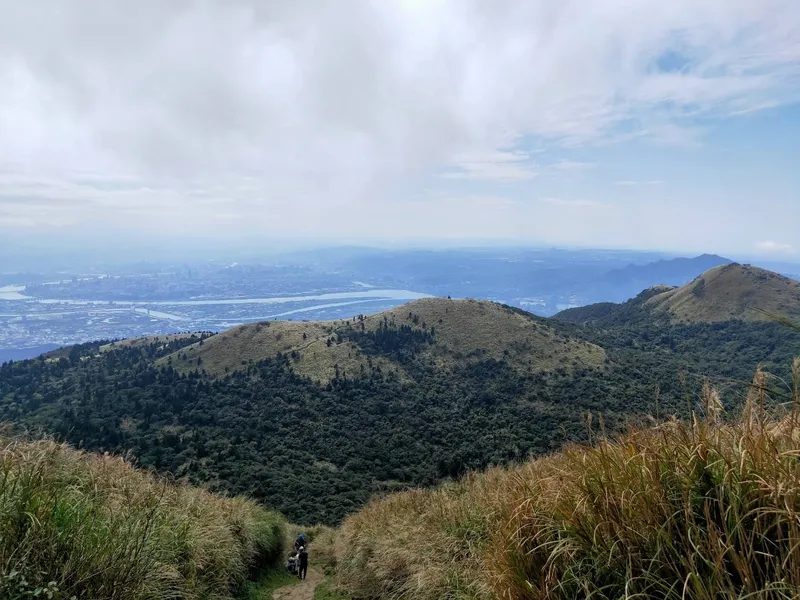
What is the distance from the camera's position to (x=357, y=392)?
173 ft

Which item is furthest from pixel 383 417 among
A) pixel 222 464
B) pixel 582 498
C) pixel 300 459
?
pixel 582 498

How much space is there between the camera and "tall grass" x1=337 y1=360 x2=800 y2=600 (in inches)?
74.9

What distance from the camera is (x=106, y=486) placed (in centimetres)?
516

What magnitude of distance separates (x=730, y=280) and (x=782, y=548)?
10992 centimetres

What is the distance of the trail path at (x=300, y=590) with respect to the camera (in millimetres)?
7891

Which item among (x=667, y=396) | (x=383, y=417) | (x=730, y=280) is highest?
(x=730, y=280)

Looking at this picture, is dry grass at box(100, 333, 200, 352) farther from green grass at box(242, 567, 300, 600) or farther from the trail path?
the trail path

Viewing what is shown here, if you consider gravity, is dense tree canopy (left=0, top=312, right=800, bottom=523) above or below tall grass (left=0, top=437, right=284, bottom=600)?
below

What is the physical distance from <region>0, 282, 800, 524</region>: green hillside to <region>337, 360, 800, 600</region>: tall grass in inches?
835

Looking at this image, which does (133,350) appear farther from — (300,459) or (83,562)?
(83,562)

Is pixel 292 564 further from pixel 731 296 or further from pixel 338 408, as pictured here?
pixel 731 296

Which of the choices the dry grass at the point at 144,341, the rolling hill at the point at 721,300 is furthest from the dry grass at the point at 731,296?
the dry grass at the point at 144,341

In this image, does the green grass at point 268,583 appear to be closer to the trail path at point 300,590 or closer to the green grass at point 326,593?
the trail path at point 300,590

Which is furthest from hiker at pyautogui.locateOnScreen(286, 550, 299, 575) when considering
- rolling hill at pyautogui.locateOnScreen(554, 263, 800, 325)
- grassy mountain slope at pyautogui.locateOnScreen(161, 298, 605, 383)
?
rolling hill at pyautogui.locateOnScreen(554, 263, 800, 325)
